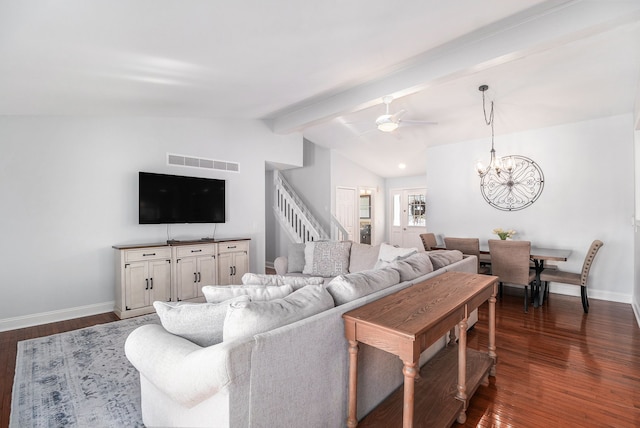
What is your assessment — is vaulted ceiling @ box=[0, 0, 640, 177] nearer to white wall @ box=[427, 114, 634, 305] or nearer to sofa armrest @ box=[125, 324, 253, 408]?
white wall @ box=[427, 114, 634, 305]

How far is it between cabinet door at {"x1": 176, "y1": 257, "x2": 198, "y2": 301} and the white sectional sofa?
2.59m

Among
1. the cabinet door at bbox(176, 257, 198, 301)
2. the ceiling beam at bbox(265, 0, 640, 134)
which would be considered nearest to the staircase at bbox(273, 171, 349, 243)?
the cabinet door at bbox(176, 257, 198, 301)

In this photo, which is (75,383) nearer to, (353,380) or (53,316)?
(53,316)

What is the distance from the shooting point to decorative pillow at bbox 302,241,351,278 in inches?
159

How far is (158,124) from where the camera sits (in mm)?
4520

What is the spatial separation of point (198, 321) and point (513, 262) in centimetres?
418

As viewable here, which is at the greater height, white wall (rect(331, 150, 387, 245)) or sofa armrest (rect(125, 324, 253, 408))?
white wall (rect(331, 150, 387, 245))

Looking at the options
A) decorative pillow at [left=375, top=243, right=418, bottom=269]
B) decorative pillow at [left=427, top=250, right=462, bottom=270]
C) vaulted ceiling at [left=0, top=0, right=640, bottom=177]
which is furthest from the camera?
decorative pillow at [left=375, top=243, right=418, bottom=269]

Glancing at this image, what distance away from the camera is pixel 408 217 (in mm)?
8602

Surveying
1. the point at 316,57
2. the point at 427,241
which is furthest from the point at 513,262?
the point at 316,57

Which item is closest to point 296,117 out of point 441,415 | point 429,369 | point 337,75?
point 337,75

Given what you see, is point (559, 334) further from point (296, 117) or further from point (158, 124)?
point (158, 124)

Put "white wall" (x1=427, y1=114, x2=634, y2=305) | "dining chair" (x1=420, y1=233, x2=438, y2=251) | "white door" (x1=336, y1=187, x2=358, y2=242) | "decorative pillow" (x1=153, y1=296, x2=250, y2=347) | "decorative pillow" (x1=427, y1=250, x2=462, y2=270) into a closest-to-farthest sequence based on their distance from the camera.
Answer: "decorative pillow" (x1=153, y1=296, x2=250, y2=347) < "decorative pillow" (x1=427, y1=250, x2=462, y2=270) < "white wall" (x1=427, y1=114, x2=634, y2=305) < "dining chair" (x1=420, y1=233, x2=438, y2=251) < "white door" (x1=336, y1=187, x2=358, y2=242)

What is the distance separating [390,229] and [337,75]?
6.00 m
